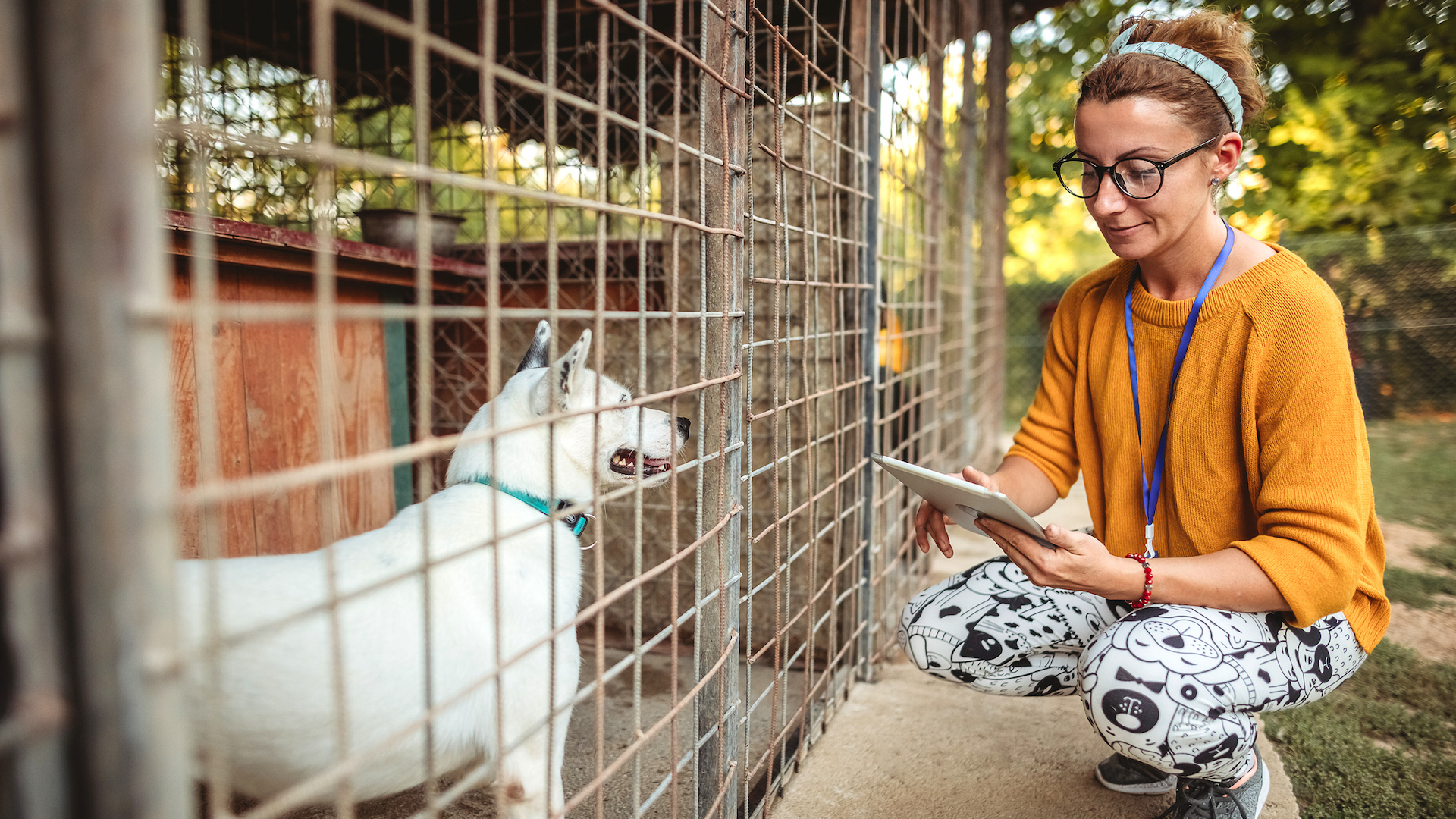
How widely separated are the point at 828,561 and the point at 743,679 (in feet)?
1.91

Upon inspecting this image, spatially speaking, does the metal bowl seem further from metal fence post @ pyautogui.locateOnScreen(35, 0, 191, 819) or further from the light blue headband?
metal fence post @ pyautogui.locateOnScreen(35, 0, 191, 819)

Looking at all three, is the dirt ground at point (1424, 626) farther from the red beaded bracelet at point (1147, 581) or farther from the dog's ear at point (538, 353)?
the dog's ear at point (538, 353)

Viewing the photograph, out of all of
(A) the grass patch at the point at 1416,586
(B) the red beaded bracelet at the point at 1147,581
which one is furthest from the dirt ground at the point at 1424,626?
(B) the red beaded bracelet at the point at 1147,581

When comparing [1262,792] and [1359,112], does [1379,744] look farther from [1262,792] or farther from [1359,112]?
[1359,112]

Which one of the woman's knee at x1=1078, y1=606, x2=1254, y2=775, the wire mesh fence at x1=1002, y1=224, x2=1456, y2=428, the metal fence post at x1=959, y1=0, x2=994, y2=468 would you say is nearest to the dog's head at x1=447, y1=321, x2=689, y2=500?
the woman's knee at x1=1078, y1=606, x2=1254, y2=775

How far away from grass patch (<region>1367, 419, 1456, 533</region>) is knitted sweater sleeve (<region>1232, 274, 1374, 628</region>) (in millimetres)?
3129

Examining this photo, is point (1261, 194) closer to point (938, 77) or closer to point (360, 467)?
point (938, 77)

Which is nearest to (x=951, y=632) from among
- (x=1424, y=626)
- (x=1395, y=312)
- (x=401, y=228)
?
(x=1424, y=626)

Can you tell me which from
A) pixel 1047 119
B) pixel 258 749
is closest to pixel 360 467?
pixel 258 749

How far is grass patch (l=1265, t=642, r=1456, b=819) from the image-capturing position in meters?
2.16

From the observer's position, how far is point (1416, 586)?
379 centimetres

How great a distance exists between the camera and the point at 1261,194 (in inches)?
329

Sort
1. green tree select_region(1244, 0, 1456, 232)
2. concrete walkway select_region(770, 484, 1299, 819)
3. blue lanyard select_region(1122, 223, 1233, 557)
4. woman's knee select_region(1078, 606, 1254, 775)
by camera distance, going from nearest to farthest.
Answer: woman's knee select_region(1078, 606, 1254, 775), blue lanyard select_region(1122, 223, 1233, 557), concrete walkway select_region(770, 484, 1299, 819), green tree select_region(1244, 0, 1456, 232)

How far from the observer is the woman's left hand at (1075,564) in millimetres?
1612
